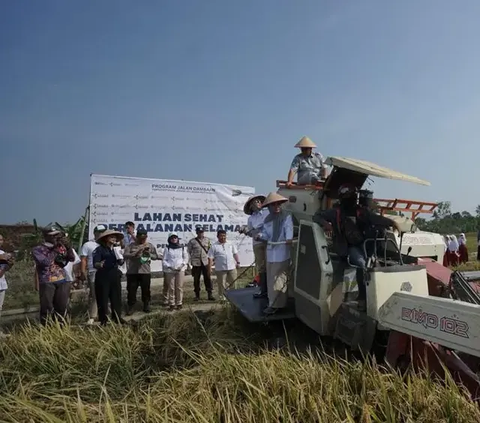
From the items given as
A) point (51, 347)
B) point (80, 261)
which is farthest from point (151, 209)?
point (51, 347)

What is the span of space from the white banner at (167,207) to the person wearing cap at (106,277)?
248cm

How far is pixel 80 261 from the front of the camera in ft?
25.0

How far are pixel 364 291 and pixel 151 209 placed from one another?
7.54 m

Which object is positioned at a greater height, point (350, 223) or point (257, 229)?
point (350, 223)

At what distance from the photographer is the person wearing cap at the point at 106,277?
21.5ft

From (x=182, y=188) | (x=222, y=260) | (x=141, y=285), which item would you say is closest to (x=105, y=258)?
(x=141, y=285)

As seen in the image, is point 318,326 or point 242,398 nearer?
point 242,398

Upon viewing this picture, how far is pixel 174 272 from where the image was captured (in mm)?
8680

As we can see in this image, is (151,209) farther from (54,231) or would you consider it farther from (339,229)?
(339,229)

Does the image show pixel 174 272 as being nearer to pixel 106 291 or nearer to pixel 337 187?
pixel 106 291

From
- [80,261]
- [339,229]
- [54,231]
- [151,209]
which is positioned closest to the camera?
[339,229]

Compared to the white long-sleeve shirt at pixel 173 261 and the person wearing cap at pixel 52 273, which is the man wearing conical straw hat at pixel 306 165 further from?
the person wearing cap at pixel 52 273

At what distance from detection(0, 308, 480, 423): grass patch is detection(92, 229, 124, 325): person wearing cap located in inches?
41.4

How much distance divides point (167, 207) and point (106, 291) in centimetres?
471
